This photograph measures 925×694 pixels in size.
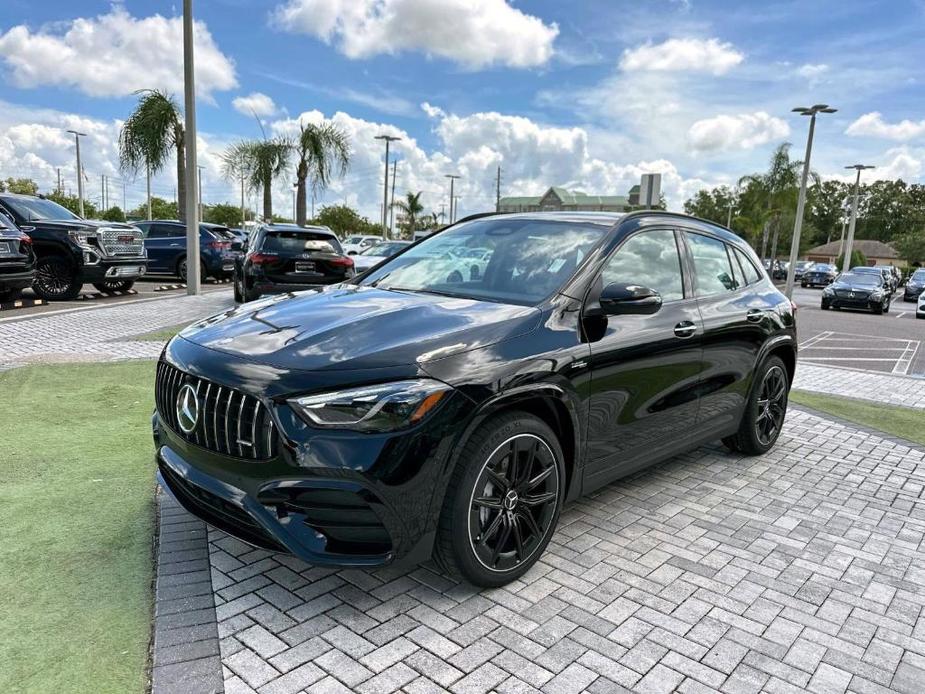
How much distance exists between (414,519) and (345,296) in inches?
58.1

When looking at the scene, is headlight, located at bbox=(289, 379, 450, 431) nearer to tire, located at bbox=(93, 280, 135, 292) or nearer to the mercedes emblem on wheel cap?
the mercedes emblem on wheel cap

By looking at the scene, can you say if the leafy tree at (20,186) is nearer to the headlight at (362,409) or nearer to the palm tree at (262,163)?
the palm tree at (262,163)

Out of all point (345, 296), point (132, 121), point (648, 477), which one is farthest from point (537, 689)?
point (132, 121)

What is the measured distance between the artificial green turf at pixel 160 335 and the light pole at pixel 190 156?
19.0 feet

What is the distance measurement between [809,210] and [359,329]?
91.8 meters

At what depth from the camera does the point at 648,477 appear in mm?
4629

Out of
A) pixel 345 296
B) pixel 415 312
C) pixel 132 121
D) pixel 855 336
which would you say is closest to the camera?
pixel 415 312

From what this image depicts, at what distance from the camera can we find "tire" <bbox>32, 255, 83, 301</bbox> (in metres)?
12.6

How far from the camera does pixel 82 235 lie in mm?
12570

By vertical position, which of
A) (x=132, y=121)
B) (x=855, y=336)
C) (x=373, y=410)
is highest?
(x=132, y=121)

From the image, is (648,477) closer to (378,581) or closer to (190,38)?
(378,581)

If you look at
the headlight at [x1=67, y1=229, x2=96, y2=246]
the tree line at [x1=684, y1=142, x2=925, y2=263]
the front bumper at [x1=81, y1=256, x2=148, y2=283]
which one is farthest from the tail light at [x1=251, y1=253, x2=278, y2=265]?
the tree line at [x1=684, y1=142, x2=925, y2=263]

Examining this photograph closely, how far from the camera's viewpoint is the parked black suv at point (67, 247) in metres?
12.4

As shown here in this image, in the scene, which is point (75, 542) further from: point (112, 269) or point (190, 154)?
point (190, 154)
